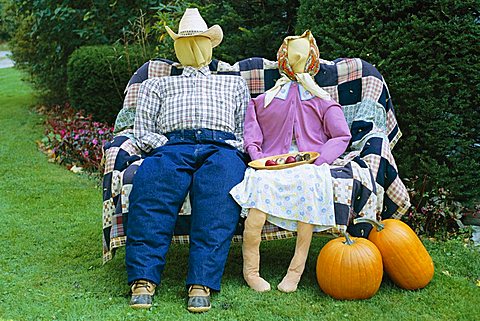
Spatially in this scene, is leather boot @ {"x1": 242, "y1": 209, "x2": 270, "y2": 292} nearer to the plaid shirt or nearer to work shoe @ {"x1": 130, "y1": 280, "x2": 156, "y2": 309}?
work shoe @ {"x1": 130, "y1": 280, "x2": 156, "y2": 309}

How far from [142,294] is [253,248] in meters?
0.60

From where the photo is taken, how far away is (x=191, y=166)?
3506mm

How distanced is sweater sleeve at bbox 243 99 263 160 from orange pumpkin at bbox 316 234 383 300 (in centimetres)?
72

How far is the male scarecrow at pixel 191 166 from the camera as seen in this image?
317 cm

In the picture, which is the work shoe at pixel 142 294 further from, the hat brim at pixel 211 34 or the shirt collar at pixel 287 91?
the hat brim at pixel 211 34

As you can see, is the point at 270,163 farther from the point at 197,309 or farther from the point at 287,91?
the point at 197,309

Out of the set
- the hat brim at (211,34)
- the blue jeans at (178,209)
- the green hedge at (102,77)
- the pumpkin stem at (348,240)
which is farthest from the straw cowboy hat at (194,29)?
the green hedge at (102,77)

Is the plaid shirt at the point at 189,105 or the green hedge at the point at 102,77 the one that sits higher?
the plaid shirt at the point at 189,105

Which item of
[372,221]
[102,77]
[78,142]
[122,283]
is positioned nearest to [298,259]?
[372,221]

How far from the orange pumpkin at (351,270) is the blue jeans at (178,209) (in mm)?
500

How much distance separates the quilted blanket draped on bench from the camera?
11.1 ft

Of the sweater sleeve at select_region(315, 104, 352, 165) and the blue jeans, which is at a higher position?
the sweater sleeve at select_region(315, 104, 352, 165)

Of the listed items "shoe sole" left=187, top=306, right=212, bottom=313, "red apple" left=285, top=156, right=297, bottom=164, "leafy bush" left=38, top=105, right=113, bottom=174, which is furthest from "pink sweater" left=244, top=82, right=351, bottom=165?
"leafy bush" left=38, top=105, right=113, bottom=174

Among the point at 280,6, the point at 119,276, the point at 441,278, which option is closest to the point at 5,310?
the point at 119,276
